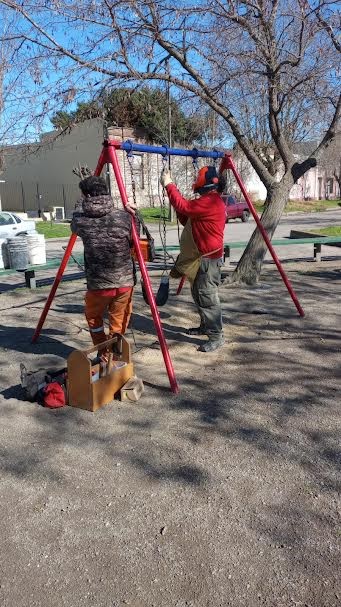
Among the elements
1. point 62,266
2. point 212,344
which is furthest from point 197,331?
point 62,266

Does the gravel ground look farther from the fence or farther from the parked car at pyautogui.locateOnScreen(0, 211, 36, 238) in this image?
the fence

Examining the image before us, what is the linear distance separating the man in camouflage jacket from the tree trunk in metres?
4.45

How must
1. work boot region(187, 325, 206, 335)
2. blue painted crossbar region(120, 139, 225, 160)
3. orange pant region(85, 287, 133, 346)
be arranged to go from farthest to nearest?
1. work boot region(187, 325, 206, 335)
2. blue painted crossbar region(120, 139, 225, 160)
3. orange pant region(85, 287, 133, 346)

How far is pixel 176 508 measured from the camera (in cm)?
275

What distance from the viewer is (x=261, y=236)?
8484 mm

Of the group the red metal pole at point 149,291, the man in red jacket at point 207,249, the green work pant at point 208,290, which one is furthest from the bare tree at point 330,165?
the red metal pole at point 149,291

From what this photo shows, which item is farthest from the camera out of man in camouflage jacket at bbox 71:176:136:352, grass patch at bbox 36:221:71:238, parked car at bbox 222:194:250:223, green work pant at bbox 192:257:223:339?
parked car at bbox 222:194:250:223

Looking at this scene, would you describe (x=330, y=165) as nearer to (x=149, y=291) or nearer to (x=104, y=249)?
(x=149, y=291)

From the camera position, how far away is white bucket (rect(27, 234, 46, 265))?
9594 millimetres

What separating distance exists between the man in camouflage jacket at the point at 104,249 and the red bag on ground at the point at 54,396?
669 millimetres

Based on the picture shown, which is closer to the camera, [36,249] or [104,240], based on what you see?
[104,240]

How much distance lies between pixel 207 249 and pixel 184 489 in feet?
9.05

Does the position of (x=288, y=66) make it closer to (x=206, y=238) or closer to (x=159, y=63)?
(x=159, y=63)

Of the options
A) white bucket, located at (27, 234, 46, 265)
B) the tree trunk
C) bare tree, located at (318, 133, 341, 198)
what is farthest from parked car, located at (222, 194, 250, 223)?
the tree trunk
